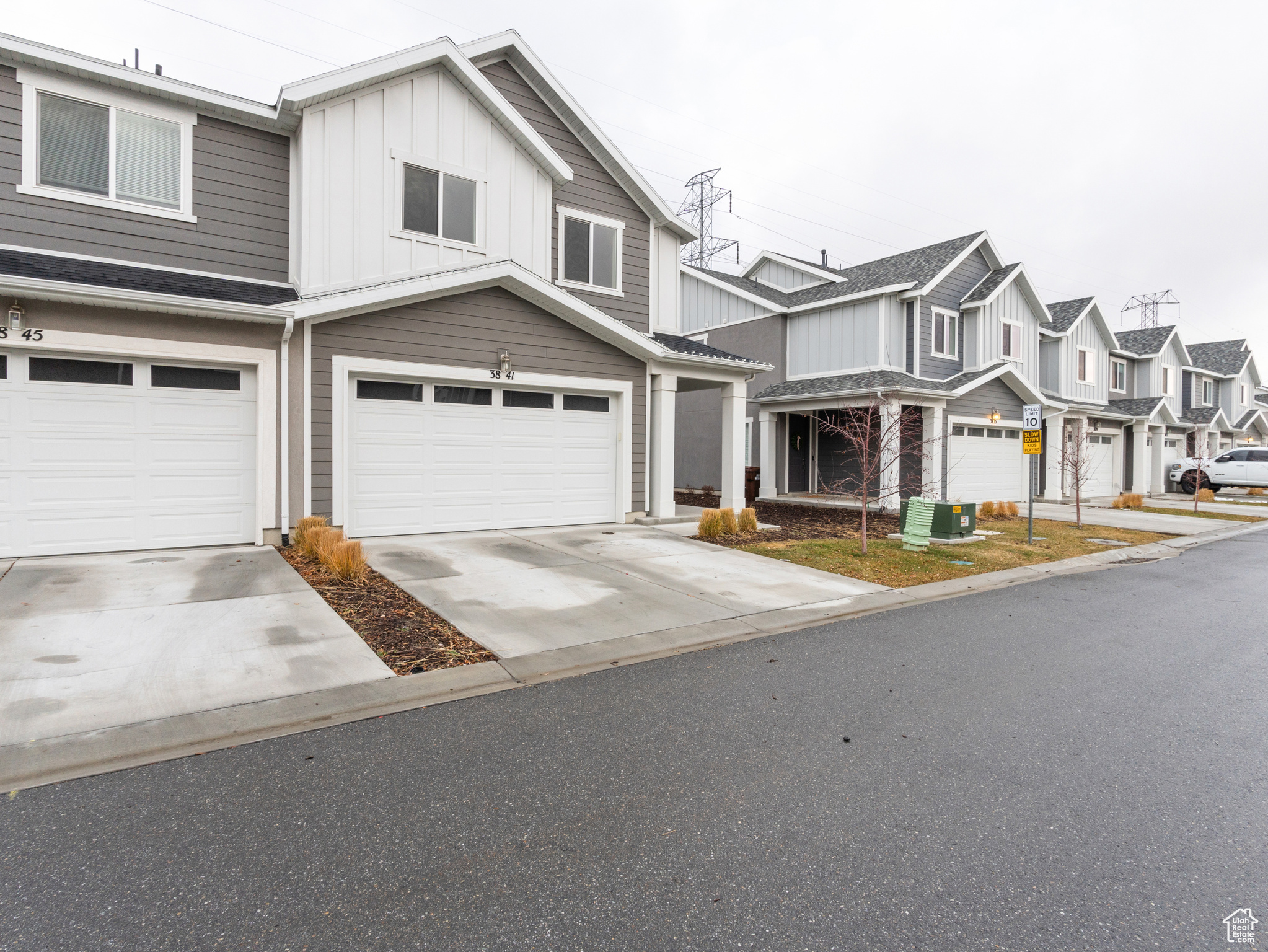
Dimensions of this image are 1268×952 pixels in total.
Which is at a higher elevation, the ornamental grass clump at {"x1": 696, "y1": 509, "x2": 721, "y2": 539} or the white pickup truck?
the white pickup truck

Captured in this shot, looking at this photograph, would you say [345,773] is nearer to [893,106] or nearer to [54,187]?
[54,187]

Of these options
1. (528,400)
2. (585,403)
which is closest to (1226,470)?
(585,403)

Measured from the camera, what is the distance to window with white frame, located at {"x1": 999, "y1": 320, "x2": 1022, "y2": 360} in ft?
66.4

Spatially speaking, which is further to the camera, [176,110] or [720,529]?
[720,529]

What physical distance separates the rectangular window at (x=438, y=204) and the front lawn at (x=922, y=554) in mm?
7133

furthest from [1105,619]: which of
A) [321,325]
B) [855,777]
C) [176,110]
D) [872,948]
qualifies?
[176,110]

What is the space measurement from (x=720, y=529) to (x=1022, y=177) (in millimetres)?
27684

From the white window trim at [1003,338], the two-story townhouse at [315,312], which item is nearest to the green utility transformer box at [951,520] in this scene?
the two-story townhouse at [315,312]

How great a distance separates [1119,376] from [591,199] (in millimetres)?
26903

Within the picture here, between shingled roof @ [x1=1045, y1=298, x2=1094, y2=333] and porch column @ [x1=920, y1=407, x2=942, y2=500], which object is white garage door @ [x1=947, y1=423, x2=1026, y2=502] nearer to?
porch column @ [x1=920, y1=407, x2=942, y2=500]

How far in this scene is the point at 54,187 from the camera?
28.6 ft

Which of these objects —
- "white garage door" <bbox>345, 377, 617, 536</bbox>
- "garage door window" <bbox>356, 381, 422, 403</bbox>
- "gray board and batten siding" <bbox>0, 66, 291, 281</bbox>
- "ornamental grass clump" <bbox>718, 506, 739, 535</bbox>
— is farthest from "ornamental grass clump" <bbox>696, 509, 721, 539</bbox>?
"gray board and batten siding" <bbox>0, 66, 291, 281</bbox>

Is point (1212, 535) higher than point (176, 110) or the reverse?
the reverse

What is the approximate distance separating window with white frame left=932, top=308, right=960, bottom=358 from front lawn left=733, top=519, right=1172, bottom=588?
7207mm
